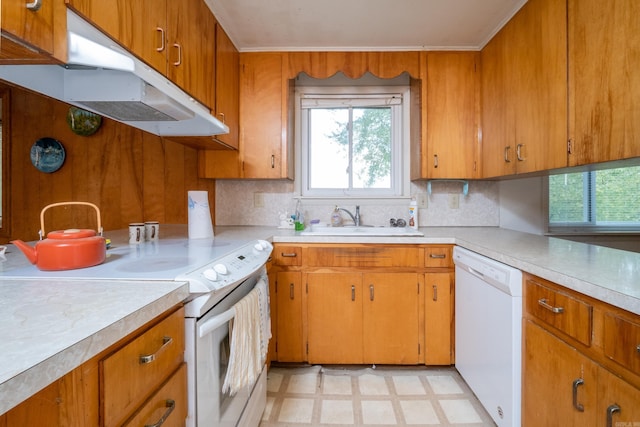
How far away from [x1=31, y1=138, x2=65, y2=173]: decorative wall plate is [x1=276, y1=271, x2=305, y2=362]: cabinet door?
1.42 meters

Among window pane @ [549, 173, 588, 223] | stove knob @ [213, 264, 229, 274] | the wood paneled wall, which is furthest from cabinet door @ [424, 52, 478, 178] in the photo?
the wood paneled wall

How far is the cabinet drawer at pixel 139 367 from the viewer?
21.8 inches

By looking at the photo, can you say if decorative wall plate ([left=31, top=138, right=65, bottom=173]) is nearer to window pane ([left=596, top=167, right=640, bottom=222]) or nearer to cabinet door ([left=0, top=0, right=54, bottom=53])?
cabinet door ([left=0, top=0, right=54, bottom=53])

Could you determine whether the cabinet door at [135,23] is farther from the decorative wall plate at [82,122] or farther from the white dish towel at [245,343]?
the white dish towel at [245,343]

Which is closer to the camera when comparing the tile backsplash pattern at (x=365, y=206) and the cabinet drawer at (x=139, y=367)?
the cabinet drawer at (x=139, y=367)

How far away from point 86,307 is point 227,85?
172 cm

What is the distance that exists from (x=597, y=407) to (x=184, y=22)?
85.0 inches

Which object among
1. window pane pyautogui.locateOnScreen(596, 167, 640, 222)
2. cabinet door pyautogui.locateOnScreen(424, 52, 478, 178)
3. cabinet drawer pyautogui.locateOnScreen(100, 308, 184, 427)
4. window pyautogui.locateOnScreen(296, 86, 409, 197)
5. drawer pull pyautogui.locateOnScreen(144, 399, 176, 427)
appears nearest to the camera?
cabinet drawer pyautogui.locateOnScreen(100, 308, 184, 427)

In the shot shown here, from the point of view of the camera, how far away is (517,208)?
2.24 metres

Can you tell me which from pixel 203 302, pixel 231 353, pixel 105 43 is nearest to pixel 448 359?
pixel 231 353

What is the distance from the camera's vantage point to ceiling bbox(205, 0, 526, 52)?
1.69 metres

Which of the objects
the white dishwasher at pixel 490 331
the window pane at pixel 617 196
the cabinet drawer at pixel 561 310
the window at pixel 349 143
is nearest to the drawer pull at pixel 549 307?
the cabinet drawer at pixel 561 310

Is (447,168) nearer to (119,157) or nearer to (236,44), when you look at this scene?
(236,44)

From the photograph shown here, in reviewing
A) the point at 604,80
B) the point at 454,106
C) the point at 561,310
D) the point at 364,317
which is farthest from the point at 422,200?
the point at 561,310
